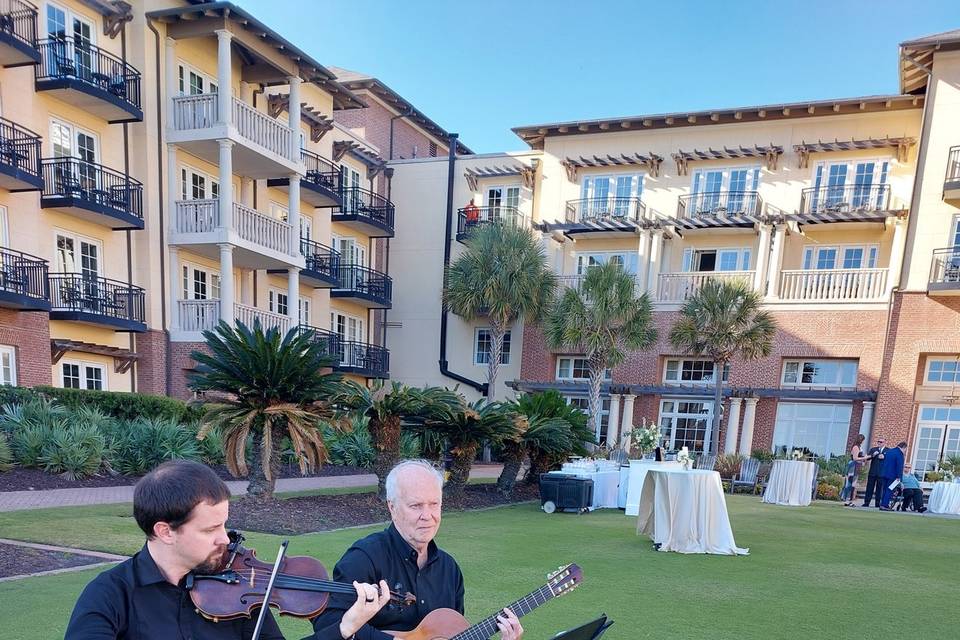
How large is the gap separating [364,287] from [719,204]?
14.9 metres

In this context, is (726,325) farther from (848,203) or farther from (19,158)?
(19,158)

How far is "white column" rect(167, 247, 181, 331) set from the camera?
16.4 metres

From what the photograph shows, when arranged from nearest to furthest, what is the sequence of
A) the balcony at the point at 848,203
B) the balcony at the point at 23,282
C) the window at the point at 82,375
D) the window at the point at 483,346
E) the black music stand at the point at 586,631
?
the black music stand at the point at 586,631, the balcony at the point at 23,282, the window at the point at 82,375, the balcony at the point at 848,203, the window at the point at 483,346

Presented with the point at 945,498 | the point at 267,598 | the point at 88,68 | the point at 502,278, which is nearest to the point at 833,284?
the point at 945,498

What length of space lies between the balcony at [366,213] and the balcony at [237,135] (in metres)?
4.73

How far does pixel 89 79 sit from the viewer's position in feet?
46.8

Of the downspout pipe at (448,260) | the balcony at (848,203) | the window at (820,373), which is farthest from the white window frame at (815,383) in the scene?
the downspout pipe at (448,260)

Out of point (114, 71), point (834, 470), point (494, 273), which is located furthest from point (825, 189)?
point (114, 71)

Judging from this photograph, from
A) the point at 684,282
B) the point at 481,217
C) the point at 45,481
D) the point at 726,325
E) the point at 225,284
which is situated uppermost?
the point at 481,217

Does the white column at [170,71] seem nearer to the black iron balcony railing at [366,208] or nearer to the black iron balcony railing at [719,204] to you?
the black iron balcony railing at [366,208]

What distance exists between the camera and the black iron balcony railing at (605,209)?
77.2 feet

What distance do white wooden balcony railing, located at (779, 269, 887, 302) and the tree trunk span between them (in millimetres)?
15381

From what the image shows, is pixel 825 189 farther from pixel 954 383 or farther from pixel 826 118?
pixel 954 383

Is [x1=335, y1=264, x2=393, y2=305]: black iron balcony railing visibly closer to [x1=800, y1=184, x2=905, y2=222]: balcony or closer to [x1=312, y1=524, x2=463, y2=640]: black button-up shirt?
[x1=800, y1=184, x2=905, y2=222]: balcony
